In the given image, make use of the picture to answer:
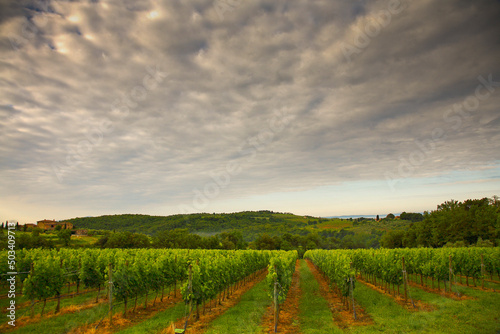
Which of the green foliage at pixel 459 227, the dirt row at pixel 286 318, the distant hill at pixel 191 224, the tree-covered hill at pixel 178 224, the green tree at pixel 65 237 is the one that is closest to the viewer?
the dirt row at pixel 286 318

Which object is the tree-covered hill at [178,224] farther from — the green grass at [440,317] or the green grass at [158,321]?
the green grass at [440,317]

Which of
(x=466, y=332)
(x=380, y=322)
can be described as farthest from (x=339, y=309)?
(x=466, y=332)

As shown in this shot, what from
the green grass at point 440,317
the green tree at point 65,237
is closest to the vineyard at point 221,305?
the green grass at point 440,317

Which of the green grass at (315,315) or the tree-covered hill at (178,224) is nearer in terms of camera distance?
Answer: the green grass at (315,315)

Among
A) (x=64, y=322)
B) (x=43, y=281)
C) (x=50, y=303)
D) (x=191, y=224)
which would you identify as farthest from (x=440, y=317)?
(x=191, y=224)

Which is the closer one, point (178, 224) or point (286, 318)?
point (286, 318)

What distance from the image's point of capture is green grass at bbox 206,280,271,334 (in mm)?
11102

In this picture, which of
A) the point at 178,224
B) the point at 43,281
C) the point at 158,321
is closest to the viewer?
the point at 158,321

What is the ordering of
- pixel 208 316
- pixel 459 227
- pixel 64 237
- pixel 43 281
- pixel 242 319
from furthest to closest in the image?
pixel 64 237
pixel 459 227
pixel 208 316
pixel 43 281
pixel 242 319

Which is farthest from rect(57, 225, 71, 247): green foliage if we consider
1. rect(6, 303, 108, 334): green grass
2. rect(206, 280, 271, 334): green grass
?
rect(206, 280, 271, 334): green grass

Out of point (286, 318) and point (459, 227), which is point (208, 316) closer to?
point (286, 318)

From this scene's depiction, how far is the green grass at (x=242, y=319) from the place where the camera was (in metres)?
11.1

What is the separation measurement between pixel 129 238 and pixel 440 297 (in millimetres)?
68717

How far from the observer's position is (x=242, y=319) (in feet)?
41.4
